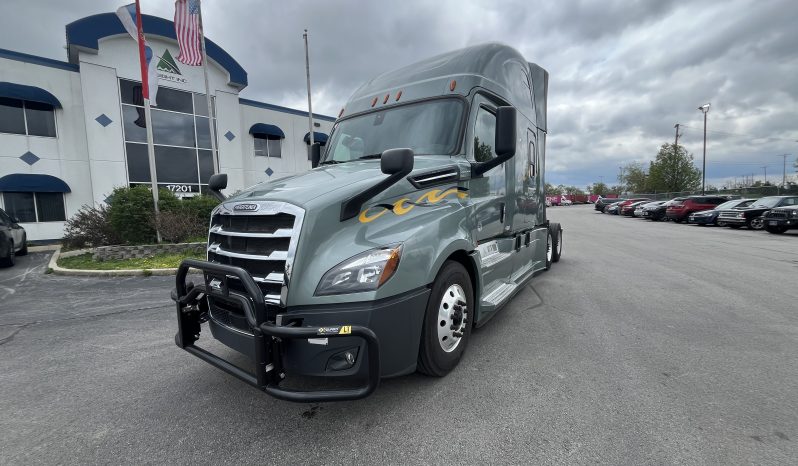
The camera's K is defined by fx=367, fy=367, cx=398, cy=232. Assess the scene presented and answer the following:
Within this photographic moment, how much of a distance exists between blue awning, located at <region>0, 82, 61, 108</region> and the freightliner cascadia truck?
16173 millimetres

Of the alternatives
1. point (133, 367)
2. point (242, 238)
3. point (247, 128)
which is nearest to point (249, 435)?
point (242, 238)

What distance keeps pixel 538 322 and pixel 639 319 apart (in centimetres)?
131

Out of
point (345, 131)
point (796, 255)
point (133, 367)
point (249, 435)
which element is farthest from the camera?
point (796, 255)

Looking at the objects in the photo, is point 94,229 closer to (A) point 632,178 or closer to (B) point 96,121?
(B) point 96,121

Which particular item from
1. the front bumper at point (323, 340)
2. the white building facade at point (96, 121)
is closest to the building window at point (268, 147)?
the white building facade at point (96, 121)

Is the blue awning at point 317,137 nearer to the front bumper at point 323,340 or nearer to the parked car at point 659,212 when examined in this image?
the front bumper at point 323,340

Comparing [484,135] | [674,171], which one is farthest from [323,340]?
[674,171]

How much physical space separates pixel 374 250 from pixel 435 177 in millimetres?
1027

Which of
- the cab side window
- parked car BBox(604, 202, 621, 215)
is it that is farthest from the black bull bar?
parked car BBox(604, 202, 621, 215)

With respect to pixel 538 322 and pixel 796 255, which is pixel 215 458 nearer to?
pixel 538 322

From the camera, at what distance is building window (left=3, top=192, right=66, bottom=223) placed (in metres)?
14.0

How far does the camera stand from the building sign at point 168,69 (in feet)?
54.3

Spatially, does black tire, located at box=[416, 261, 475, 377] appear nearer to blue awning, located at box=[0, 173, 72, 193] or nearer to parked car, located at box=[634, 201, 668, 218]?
blue awning, located at box=[0, 173, 72, 193]

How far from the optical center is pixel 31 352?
4.04 meters
